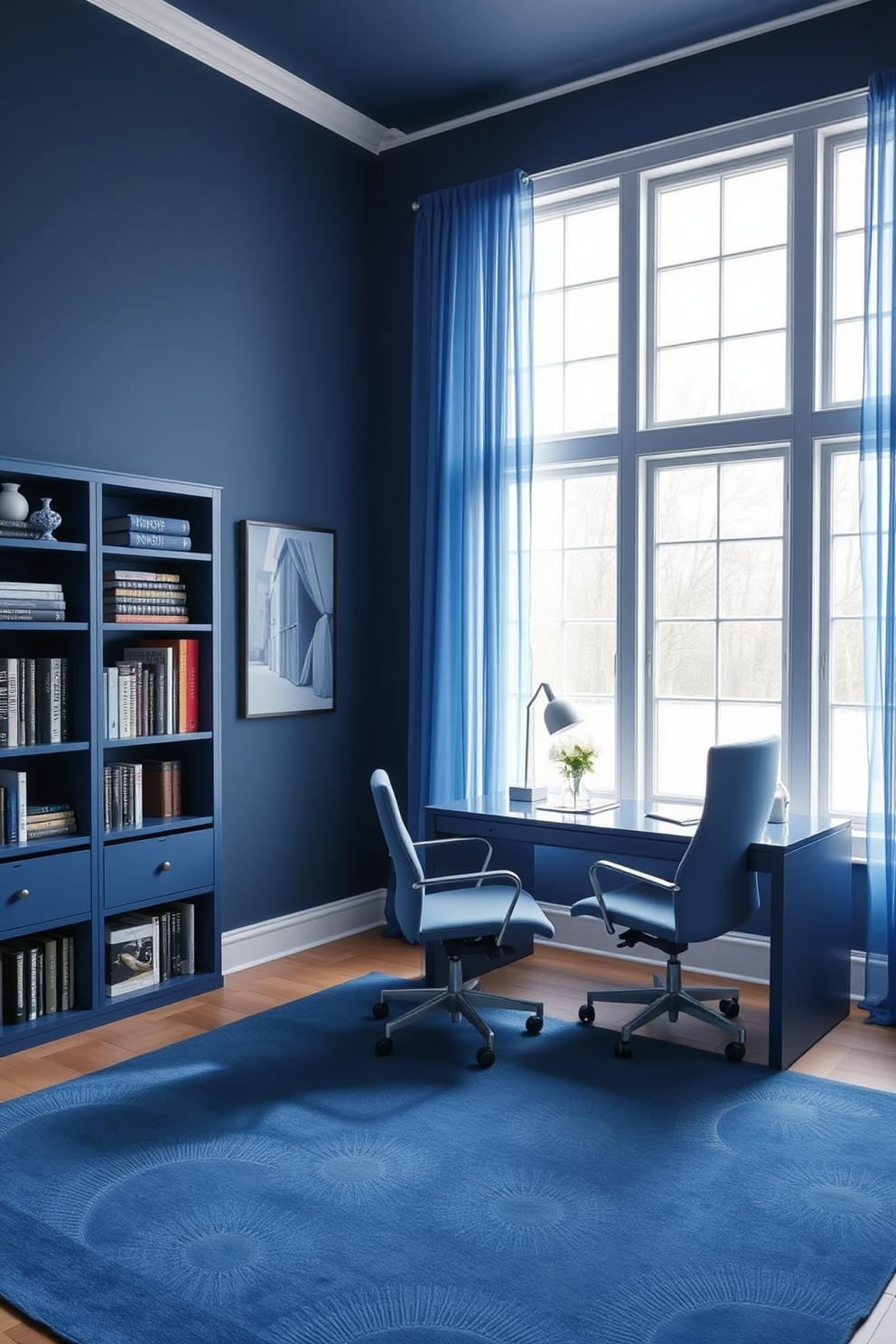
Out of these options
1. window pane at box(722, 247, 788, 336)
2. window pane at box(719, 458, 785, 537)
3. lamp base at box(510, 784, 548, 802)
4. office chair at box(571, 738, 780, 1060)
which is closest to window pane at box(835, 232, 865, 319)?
window pane at box(722, 247, 788, 336)

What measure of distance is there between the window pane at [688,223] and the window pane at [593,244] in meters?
0.20

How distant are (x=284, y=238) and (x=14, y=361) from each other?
5.18 ft

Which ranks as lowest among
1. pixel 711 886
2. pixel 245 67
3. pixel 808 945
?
pixel 808 945

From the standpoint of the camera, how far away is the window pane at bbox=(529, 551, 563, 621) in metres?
4.97

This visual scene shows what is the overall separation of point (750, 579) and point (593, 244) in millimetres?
1683

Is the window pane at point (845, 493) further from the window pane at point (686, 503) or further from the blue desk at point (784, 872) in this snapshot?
the blue desk at point (784, 872)

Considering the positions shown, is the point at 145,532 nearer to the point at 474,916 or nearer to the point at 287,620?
the point at 287,620

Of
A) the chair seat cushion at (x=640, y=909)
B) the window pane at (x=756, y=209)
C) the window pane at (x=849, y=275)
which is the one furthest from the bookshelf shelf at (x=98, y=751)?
the window pane at (x=849, y=275)

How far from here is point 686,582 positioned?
462 centimetres

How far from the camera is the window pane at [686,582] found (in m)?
4.57

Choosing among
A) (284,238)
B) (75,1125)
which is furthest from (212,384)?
(75,1125)

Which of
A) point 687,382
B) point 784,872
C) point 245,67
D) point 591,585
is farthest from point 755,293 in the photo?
point 784,872

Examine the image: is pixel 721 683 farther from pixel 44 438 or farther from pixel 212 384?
A: pixel 44 438

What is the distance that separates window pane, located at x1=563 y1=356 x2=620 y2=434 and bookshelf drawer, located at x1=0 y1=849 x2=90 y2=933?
2.78 metres
